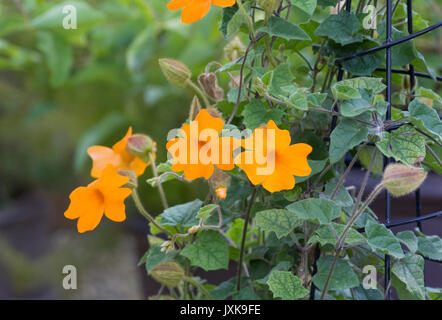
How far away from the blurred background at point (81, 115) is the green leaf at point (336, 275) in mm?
400

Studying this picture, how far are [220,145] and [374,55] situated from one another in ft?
0.47

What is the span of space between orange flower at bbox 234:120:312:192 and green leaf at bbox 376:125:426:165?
1.8 inches

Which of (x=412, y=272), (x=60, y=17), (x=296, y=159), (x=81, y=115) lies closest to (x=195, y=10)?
(x=296, y=159)

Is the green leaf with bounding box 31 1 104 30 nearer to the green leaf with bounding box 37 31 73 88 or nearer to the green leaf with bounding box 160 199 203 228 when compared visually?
the green leaf with bounding box 37 31 73 88

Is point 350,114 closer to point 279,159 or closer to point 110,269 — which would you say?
point 279,159

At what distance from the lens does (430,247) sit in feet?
1.16

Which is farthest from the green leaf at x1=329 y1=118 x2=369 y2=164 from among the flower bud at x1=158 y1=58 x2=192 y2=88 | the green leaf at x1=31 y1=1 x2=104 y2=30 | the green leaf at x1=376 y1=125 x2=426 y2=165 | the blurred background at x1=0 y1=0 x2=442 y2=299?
the green leaf at x1=31 y1=1 x2=104 y2=30

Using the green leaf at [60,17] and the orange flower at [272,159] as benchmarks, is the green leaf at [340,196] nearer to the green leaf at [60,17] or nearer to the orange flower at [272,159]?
the orange flower at [272,159]

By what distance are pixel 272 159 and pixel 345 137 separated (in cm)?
5

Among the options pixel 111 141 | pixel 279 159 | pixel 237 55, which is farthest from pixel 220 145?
pixel 111 141

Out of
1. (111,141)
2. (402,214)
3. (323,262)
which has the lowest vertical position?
(323,262)

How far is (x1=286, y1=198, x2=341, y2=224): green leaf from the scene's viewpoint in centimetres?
30

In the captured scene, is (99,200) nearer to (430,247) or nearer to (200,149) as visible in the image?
(200,149)

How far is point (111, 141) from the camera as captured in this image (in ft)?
3.96
